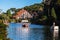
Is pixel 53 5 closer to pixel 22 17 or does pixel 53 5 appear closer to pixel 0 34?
pixel 22 17

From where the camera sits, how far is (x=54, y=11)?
10238 centimetres

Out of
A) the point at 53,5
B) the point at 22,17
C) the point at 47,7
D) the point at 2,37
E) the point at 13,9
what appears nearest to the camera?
the point at 2,37

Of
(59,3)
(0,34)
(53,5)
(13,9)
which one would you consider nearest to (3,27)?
(0,34)

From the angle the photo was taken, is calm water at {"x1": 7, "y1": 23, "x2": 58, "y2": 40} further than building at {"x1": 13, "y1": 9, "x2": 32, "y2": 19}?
No

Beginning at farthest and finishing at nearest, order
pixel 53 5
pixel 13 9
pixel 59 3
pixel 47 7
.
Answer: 1. pixel 13 9
2. pixel 47 7
3. pixel 53 5
4. pixel 59 3

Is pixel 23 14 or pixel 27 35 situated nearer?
pixel 27 35

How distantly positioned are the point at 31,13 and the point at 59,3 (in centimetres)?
8465

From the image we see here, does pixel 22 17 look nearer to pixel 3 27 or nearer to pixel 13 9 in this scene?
pixel 13 9

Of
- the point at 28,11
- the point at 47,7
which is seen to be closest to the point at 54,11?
the point at 47,7

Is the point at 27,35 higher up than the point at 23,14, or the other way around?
the point at 23,14

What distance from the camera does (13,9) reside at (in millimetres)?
188250

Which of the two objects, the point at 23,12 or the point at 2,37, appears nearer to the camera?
the point at 2,37

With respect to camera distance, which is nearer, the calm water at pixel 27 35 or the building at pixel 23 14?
the calm water at pixel 27 35

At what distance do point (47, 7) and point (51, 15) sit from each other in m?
14.5
